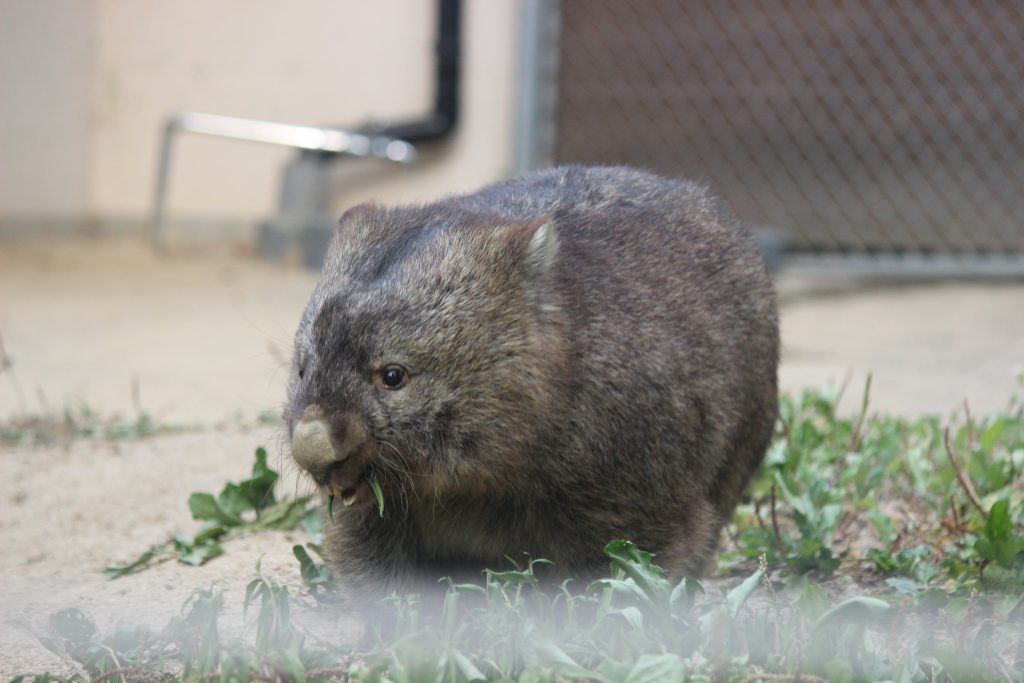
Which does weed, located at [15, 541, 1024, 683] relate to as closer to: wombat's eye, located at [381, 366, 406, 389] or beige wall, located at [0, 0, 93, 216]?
wombat's eye, located at [381, 366, 406, 389]

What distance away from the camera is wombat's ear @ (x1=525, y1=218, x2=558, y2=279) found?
2605 mm

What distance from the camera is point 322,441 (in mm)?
2342

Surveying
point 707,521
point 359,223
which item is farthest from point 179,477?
point 707,521

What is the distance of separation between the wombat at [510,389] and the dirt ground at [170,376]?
356 mm

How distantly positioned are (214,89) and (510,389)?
7.32m

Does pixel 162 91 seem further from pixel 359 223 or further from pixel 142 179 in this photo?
pixel 359 223

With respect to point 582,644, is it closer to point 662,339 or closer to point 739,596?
point 739,596

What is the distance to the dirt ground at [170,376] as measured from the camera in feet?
9.81

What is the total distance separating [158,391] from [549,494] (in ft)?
10.9

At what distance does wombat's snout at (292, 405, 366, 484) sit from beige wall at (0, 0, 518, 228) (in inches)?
267

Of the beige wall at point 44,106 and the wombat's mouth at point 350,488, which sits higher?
the beige wall at point 44,106

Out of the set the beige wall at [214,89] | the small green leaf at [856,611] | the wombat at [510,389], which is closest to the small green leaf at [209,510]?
the wombat at [510,389]

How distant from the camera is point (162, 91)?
9.20 meters

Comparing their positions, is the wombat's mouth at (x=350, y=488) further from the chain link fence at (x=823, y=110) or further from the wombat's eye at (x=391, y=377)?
the chain link fence at (x=823, y=110)
